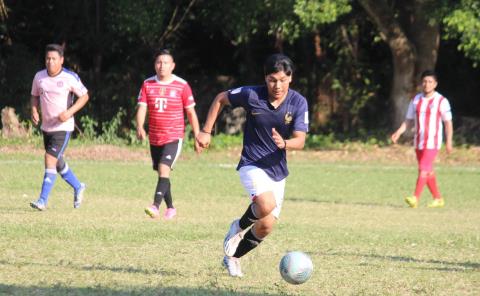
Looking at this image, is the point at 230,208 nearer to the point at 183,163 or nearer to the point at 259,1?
the point at 183,163

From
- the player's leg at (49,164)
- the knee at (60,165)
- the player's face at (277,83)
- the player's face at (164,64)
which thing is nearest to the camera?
the player's face at (277,83)

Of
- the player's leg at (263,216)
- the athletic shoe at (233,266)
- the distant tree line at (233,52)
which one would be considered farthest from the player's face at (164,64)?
the distant tree line at (233,52)

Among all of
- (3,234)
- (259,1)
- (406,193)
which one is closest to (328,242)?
(3,234)

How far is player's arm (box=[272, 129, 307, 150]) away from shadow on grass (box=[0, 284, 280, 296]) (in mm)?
1213

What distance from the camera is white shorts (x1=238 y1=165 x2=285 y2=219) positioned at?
8.52 m

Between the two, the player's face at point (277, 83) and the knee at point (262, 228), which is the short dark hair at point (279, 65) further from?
the knee at point (262, 228)

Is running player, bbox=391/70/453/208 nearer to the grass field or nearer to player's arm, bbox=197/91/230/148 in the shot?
the grass field

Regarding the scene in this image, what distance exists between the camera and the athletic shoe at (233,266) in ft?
28.5

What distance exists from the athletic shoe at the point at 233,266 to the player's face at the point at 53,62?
18.0 ft

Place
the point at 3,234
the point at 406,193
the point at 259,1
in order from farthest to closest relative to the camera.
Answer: the point at 259,1, the point at 406,193, the point at 3,234

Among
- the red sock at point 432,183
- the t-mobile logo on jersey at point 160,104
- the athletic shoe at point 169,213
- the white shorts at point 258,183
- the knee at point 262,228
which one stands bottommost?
the red sock at point 432,183

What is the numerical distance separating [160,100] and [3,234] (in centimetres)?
305

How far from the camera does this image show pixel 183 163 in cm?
2355

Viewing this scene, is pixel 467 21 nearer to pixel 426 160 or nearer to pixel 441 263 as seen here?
pixel 426 160
